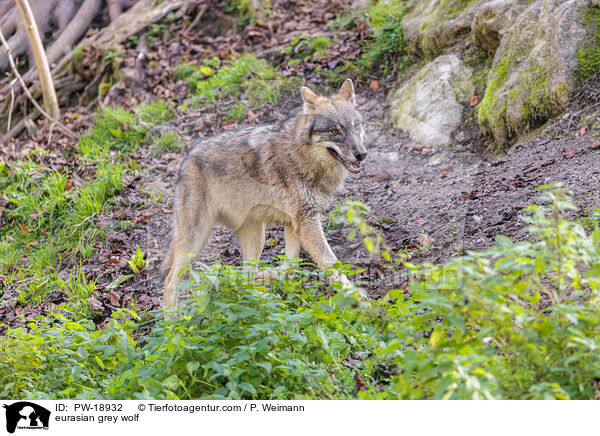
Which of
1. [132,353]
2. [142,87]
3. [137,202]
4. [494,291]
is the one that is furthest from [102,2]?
[494,291]

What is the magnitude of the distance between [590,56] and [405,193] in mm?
2699

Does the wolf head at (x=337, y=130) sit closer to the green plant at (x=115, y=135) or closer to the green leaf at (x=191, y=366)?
the green leaf at (x=191, y=366)

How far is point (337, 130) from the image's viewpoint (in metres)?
6.23

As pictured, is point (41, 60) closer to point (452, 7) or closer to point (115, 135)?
point (115, 135)

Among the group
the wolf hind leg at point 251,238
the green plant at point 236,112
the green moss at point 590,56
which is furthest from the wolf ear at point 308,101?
the green plant at point 236,112

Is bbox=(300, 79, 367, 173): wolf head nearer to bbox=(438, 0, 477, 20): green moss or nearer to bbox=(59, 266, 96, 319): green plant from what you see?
bbox=(59, 266, 96, 319): green plant

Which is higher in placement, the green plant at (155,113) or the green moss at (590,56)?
the green plant at (155,113)

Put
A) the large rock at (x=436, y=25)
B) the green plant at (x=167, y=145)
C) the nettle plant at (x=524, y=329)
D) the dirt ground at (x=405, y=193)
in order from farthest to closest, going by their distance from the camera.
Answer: the green plant at (x=167, y=145) < the large rock at (x=436, y=25) < the dirt ground at (x=405, y=193) < the nettle plant at (x=524, y=329)

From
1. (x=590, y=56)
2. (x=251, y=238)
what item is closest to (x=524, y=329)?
(x=251, y=238)

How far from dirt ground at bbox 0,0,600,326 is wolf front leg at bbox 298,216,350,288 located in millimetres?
457

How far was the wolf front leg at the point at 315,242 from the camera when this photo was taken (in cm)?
615
